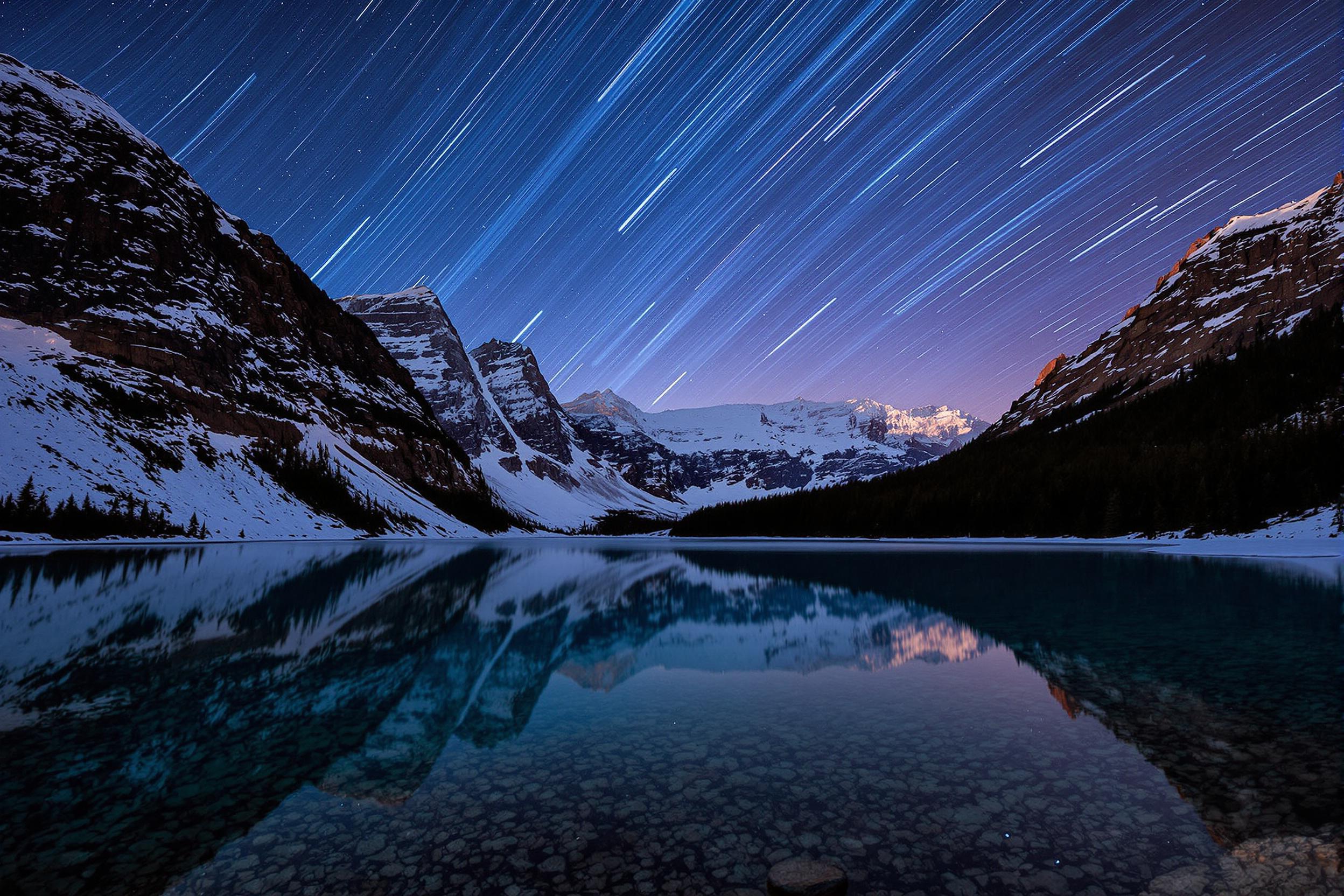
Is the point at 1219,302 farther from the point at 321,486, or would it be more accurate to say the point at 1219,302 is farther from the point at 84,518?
the point at 84,518

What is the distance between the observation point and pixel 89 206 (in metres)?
118

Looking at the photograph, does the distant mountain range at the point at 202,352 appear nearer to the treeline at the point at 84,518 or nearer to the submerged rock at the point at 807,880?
the treeline at the point at 84,518

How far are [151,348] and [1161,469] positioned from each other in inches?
6026

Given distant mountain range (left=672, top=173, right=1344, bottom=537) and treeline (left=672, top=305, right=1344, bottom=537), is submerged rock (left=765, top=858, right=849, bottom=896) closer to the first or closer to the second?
distant mountain range (left=672, top=173, right=1344, bottom=537)

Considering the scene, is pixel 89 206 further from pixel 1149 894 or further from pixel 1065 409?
pixel 1065 409

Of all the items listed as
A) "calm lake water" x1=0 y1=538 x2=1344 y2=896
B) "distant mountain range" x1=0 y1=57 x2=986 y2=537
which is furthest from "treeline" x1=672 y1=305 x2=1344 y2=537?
"distant mountain range" x1=0 y1=57 x2=986 y2=537

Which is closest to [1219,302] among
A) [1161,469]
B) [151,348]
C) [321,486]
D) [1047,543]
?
[1161,469]

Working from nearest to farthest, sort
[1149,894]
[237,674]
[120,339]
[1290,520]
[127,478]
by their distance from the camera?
[1149,894] < [237,674] < [1290,520] < [127,478] < [120,339]

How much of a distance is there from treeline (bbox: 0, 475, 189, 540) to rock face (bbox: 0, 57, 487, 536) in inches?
93.4

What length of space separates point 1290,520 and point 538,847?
76.1 m

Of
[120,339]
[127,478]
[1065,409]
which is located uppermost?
[120,339]

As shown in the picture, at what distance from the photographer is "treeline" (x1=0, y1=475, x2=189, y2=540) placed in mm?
60625

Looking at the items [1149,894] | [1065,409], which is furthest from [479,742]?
[1065,409]

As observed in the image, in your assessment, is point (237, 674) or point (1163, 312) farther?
point (1163, 312)
